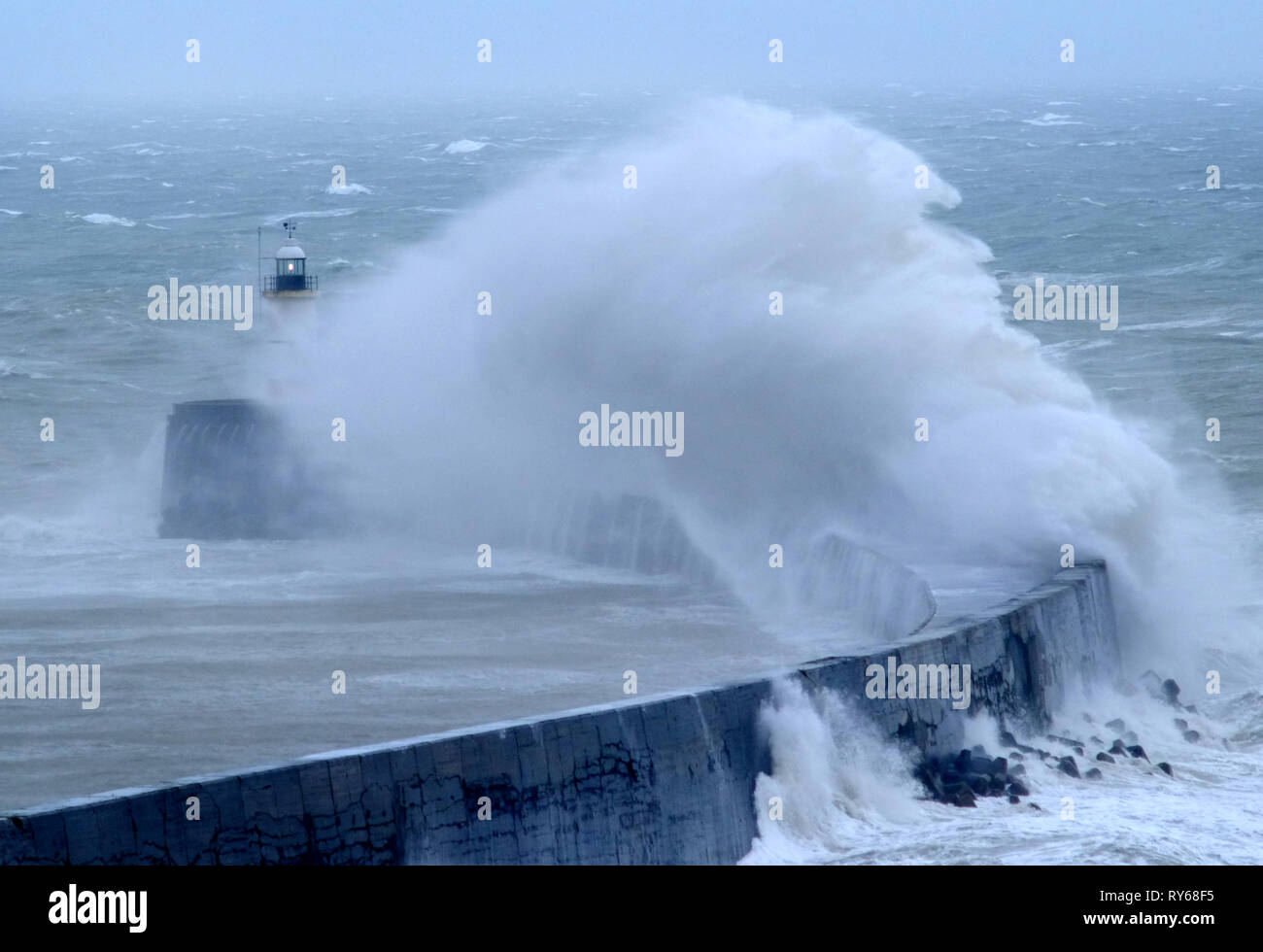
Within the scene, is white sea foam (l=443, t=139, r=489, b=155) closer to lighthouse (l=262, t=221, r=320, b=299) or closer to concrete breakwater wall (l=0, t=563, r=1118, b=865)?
lighthouse (l=262, t=221, r=320, b=299)

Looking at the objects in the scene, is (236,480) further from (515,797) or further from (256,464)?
(515,797)

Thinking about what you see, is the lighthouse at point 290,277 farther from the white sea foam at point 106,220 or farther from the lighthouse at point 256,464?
the white sea foam at point 106,220

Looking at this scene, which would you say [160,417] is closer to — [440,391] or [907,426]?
[440,391]

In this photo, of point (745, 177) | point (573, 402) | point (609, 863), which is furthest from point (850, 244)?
point (609, 863)

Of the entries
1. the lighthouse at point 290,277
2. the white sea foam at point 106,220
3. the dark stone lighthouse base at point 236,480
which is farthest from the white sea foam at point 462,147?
the dark stone lighthouse base at point 236,480

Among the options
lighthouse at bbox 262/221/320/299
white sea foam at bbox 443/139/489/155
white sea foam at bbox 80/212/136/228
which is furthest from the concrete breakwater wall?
white sea foam at bbox 443/139/489/155
